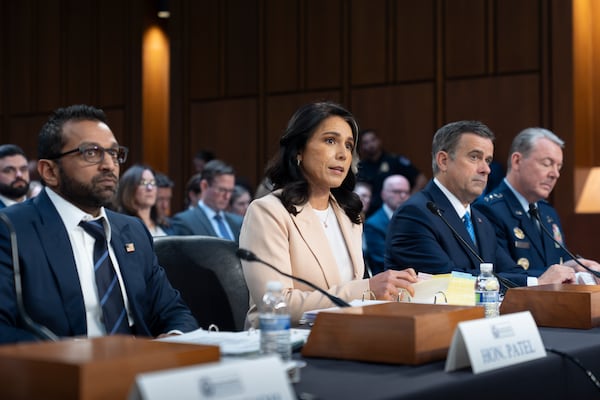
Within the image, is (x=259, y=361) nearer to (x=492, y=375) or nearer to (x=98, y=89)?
(x=492, y=375)

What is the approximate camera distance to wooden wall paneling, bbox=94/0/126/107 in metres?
11.5

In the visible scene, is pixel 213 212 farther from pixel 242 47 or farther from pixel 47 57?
pixel 47 57

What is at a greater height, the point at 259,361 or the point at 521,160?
the point at 521,160

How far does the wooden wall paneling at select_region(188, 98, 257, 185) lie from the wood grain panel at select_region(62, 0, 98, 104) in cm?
190

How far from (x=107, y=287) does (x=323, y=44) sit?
7352mm

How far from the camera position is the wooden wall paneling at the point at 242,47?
33.6ft

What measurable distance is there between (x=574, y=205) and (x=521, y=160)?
3253 millimetres

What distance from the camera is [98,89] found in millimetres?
11742

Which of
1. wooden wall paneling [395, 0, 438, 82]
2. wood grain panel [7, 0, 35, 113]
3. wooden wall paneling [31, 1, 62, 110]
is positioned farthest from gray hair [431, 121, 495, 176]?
wood grain panel [7, 0, 35, 113]

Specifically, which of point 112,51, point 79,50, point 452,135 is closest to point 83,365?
point 452,135

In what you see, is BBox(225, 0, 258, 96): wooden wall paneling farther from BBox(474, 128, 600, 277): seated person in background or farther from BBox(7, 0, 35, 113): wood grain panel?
BBox(474, 128, 600, 277): seated person in background

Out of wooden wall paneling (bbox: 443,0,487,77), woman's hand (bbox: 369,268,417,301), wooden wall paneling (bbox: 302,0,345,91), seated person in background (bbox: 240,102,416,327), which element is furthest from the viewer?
wooden wall paneling (bbox: 302,0,345,91)

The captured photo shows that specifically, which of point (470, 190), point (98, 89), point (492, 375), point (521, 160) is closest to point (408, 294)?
point (492, 375)

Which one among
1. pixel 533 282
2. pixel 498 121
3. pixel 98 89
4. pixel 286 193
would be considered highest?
pixel 98 89
